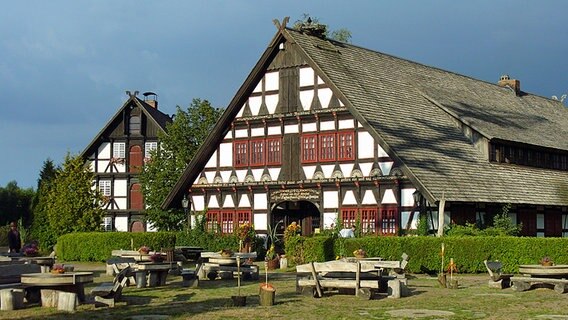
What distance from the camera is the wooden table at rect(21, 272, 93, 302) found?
18.5m

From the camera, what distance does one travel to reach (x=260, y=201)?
3944cm

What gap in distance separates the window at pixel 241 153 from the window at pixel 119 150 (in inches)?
959

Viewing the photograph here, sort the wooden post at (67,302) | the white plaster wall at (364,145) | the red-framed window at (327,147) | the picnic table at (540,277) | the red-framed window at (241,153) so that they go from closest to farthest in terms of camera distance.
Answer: the wooden post at (67,302), the picnic table at (540,277), the white plaster wall at (364,145), the red-framed window at (327,147), the red-framed window at (241,153)

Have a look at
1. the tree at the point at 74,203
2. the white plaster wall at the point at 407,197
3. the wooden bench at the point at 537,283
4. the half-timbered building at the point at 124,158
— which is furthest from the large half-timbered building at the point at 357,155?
the half-timbered building at the point at 124,158

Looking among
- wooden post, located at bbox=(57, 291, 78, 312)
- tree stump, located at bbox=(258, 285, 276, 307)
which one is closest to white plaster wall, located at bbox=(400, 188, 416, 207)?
tree stump, located at bbox=(258, 285, 276, 307)

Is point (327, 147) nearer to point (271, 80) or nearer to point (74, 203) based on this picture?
point (271, 80)

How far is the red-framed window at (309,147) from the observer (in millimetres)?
37781

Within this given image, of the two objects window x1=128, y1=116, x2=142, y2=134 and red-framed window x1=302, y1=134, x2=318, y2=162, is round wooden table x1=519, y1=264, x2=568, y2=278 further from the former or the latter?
window x1=128, y1=116, x2=142, y2=134

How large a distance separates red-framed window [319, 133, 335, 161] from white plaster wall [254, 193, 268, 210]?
362 centimetres

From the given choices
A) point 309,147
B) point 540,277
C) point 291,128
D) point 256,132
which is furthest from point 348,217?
point 540,277

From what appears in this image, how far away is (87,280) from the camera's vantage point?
744 inches

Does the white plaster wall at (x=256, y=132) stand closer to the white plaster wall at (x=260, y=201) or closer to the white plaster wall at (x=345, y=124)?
the white plaster wall at (x=260, y=201)

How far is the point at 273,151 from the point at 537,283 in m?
18.7

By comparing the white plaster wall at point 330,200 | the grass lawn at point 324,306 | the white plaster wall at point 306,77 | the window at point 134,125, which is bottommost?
Result: the grass lawn at point 324,306
